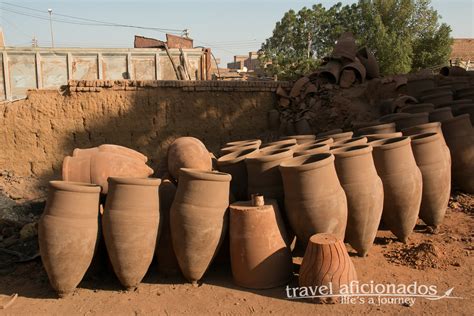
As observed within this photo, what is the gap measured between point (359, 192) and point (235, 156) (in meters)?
1.38

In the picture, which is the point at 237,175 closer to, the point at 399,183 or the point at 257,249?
the point at 257,249

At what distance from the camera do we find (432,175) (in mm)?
4582

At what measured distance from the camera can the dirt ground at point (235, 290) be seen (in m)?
3.35

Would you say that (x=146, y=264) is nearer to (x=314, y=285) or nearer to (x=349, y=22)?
(x=314, y=285)

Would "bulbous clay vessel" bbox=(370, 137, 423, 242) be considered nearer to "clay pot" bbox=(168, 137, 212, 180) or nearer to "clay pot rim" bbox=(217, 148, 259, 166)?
"clay pot rim" bbox=(217, 148, 259, 166)

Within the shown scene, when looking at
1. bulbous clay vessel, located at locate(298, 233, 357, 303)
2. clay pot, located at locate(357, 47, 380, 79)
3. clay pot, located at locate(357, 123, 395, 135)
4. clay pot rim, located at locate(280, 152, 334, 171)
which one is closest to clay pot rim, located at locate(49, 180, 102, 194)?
clay pot rim, located at locate(280, 152, 334, 171)

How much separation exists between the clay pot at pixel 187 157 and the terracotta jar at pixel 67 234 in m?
0.96

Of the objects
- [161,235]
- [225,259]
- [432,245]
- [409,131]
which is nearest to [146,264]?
[161,235]

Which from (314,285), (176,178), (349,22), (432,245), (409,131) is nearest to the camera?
(314,285)

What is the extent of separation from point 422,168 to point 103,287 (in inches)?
132

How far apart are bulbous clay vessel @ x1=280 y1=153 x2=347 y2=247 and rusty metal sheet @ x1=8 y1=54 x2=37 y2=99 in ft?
33.4

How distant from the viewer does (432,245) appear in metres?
4.13

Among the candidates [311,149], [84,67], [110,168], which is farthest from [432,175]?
[84,67]

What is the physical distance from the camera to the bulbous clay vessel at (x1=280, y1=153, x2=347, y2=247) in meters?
3.76
